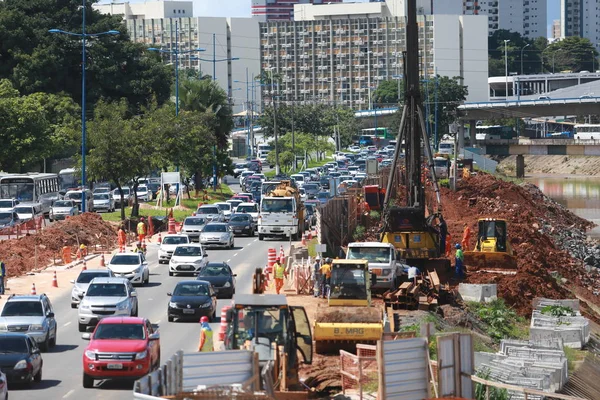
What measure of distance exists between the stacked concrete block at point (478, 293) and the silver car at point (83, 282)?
12.1 metres

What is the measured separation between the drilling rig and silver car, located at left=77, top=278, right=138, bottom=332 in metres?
13.6

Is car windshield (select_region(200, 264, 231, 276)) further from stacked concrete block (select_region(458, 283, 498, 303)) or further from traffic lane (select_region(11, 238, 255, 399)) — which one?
stacked concrete block (select_region(458, 283, 498, 303))

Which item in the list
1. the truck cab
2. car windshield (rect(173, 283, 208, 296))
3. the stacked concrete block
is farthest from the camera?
the stacked concrete block

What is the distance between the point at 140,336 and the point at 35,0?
98773 mm

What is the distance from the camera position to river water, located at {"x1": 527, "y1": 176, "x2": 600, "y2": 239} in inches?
4096

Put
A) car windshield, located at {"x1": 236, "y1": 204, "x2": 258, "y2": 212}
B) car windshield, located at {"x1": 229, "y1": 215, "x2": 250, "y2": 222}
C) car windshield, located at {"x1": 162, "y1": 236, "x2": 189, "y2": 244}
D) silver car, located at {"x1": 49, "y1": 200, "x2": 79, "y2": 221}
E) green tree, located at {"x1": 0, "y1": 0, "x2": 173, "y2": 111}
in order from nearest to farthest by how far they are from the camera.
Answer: car windshield, located at {"x1": 162, "y1": 236, "x2": 189, "y2": 244}, car windshield, located at {"x1": 229, "y1": 215, "x2": 250, "y2": 222}, car windshield, located at {"x1": 236, "y1": 204, "x2": 258, "y2": 212}, silver car, located at {"x1": 49, "y1": 200, "x2": 79, "y2": 221}, green tree, located at {"x1": 0, "y1": 0, "x2": 173, "y2": 111}

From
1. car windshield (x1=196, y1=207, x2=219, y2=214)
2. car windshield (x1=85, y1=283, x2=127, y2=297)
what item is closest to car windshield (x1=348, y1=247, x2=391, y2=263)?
car windshield (x1=85, y1=283, x2=127, y2=297)

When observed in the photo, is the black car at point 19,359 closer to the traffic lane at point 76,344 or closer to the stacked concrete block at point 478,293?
the traffic lane at point 76,344

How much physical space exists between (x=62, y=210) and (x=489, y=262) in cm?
2977

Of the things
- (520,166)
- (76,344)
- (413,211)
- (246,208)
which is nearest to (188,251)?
(413,211)

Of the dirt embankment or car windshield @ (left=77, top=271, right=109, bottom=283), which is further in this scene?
the dirt embankment

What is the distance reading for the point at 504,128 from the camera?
19138 cm

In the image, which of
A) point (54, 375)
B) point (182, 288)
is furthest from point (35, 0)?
point (54, 375)

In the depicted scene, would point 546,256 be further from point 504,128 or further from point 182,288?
point 504,128
